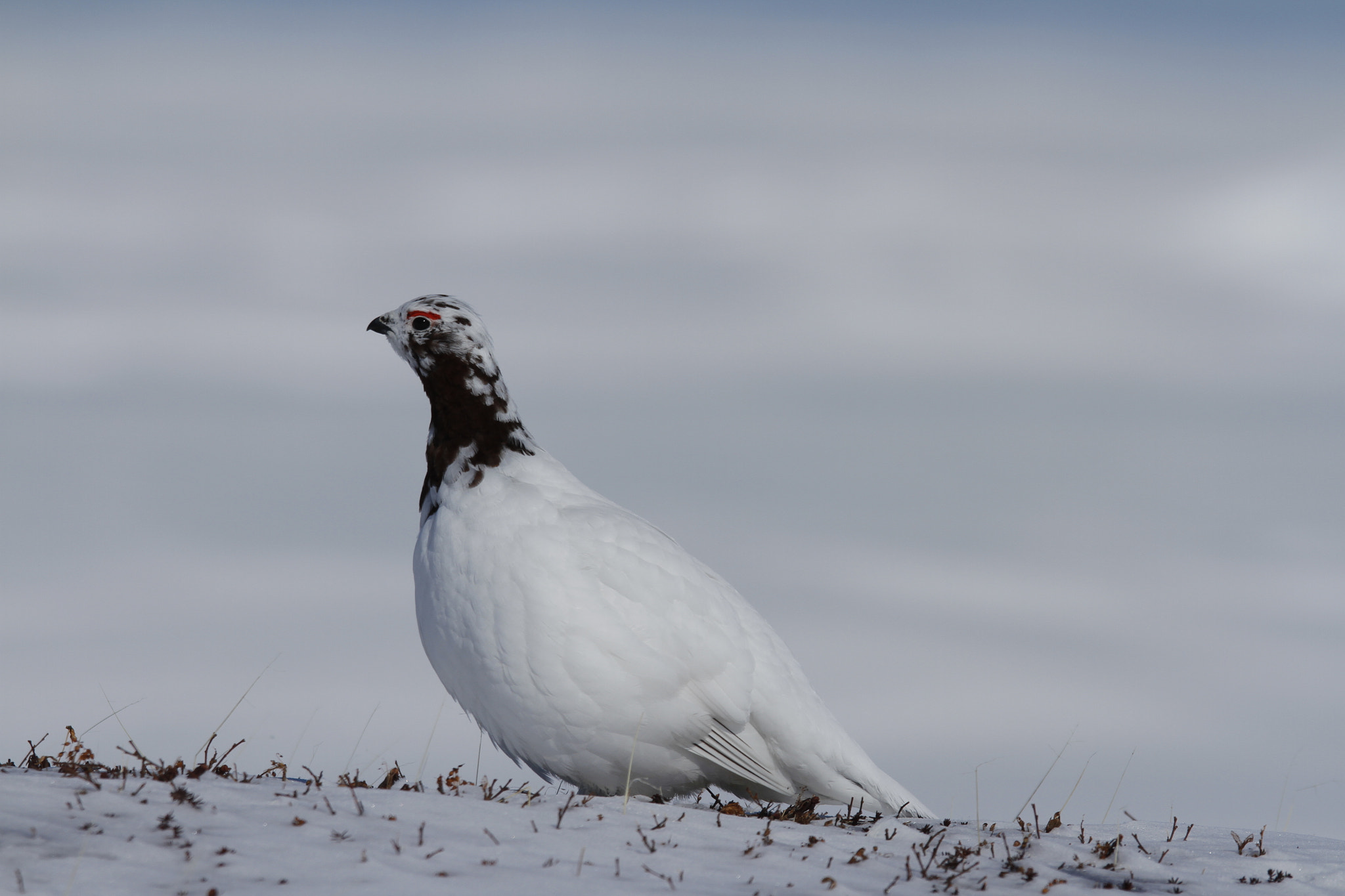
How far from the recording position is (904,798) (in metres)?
7.73

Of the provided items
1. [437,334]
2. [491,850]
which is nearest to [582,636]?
[491,850]

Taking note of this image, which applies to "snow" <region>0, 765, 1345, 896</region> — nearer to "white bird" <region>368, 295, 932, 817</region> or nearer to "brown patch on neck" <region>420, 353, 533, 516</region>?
"white bird" <region>368, 295, 932, 817</region>

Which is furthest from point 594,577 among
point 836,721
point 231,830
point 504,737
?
point 231,830

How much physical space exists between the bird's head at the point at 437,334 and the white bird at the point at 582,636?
0.01 meters

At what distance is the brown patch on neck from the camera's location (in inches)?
312

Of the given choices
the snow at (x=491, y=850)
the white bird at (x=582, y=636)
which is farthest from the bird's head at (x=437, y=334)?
the snow at (x=491, y=850)

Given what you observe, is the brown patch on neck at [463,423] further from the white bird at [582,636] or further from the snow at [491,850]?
the snow at [491,850]

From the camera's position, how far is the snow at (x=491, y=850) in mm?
4770

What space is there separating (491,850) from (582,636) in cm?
199

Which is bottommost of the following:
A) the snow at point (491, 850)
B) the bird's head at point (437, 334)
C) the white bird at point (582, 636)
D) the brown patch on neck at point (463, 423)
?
the snow at point (491, 850)

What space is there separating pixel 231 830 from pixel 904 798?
4315 mm

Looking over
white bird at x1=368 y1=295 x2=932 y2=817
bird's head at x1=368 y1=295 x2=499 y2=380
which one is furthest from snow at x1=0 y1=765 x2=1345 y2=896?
bird's head at x1=368 y1=295 x2=499 y2=380

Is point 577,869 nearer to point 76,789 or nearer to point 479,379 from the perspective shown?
point 76,789

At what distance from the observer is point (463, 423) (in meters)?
7.97
